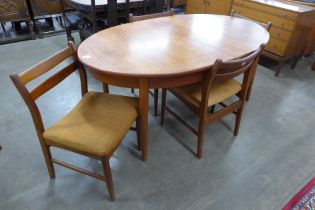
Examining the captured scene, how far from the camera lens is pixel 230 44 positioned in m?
1.68

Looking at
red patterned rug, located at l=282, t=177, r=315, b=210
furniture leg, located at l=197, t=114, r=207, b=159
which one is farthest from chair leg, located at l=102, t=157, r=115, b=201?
red patterned rug, located at l=282, t=177, r=315, b=210

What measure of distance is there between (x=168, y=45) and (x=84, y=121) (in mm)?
758

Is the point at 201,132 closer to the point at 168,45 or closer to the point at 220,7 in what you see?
the point at 168,45

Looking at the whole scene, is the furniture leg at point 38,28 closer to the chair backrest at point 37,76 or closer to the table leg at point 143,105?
the chair backrest at point 37,76

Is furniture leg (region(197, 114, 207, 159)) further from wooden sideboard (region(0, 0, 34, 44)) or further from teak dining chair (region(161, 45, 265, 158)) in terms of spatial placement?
wooden sideboard (region(0, 0, 34, 44))

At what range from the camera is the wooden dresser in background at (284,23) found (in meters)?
2.67

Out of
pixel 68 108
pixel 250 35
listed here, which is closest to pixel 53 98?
pixel 68 108

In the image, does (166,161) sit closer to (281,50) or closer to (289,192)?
(289,192)

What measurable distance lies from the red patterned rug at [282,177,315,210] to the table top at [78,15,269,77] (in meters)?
1.03

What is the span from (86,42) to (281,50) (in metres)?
2.38

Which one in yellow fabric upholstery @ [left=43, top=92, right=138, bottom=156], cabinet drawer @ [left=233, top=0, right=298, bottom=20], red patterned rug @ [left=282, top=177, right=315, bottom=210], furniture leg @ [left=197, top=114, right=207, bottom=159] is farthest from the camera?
cabinet drawer @ [left=233, top=0, right=298, bottom=20]

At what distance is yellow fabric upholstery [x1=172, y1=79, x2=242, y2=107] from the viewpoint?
163cm

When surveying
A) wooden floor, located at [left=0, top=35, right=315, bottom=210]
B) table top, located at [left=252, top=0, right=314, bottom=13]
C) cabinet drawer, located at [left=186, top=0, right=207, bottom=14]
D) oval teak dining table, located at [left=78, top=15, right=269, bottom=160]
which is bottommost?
wooden floor, located at [left=0, top=35, right=315, bottom=210]

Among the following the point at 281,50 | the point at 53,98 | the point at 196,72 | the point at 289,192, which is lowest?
the point at 289,192
